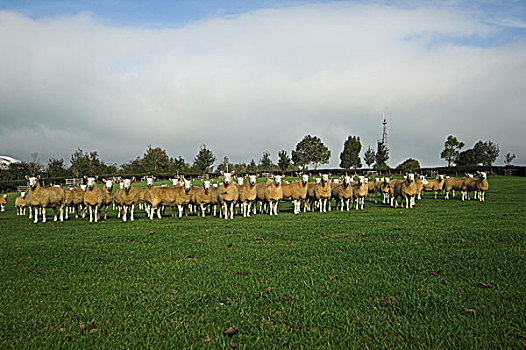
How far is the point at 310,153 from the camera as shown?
110125 mm

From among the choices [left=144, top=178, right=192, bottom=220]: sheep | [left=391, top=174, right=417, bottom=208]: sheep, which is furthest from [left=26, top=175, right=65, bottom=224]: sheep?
[left=391, top=174, right=417, bottom=208]: sheep

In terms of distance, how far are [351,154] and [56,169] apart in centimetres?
7866

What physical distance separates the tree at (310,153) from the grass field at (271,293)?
99.8m

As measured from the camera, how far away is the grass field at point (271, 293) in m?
4.58

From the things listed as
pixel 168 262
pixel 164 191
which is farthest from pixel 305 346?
pixel 164 191

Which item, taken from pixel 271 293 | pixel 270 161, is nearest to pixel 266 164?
pixel 270 161

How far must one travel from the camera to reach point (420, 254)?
8516 millimetres

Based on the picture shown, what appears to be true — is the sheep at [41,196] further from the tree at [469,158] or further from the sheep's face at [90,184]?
the tree at [469,158]

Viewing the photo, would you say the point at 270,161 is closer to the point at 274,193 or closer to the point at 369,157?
the point at 369,157

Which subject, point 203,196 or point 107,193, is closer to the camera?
point 107,193

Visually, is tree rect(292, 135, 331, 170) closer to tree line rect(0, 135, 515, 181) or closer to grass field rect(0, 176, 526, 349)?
tree line rect(0, 135, 515, 181)

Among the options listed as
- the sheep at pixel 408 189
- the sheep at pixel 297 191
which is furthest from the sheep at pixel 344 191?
the sheep at pixel 408 189

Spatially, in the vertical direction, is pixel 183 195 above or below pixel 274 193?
below

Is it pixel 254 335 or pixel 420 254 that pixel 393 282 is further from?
pixel 254 335
